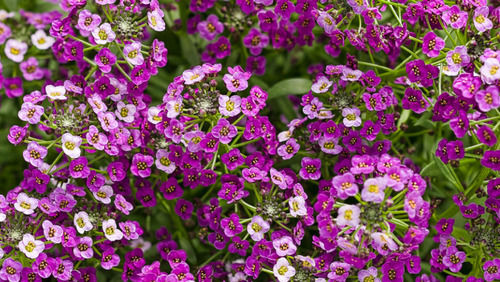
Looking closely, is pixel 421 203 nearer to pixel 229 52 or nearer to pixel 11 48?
pixel 229 52

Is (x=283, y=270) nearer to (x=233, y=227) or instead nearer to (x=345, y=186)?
(x=233, y=227)

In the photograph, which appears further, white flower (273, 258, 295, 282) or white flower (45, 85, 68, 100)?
white flower (45, 85, 68, 100)

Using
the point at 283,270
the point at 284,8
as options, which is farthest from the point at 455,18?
the point at 283,270

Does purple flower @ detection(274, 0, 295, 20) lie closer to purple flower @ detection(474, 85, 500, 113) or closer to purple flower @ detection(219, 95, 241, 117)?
purple flower @ detection(219, 95, 241, 117)

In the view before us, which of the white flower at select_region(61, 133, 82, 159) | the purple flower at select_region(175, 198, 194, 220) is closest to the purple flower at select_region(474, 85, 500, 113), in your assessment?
the purple flower at select_region(175, 198, 194, 220)

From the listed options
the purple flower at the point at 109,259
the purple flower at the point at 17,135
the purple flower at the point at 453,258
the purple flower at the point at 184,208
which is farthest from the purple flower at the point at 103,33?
the purple flower at the point at 453,258

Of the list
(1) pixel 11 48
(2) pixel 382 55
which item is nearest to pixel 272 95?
(2) pixel 382 55
